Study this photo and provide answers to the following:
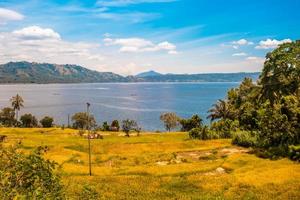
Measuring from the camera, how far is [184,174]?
2228 inches

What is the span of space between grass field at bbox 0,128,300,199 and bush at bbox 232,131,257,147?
1.90 meters

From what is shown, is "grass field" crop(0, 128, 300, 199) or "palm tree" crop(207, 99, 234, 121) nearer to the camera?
"grass field" crop(0, 128, 300, 199)

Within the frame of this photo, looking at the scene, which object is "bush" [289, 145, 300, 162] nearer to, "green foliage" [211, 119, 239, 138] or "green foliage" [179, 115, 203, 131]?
"green foliage" [211, 119, 239, 138]

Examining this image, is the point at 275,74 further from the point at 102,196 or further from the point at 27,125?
the point at 27,125

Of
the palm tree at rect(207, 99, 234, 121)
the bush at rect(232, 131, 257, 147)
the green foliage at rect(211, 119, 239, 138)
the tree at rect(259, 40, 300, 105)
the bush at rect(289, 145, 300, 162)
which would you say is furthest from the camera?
the palm tree at rect(207, 99, 234, 121)

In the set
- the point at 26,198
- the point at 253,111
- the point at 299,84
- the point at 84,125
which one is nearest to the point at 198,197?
the point at 26,198

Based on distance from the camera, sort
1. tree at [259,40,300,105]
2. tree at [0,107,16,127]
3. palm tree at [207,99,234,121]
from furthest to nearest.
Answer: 1. tree at [0,107,16,127]
2. palm tree at [207,99,234,121]
3. tree at [259,40,300,105]

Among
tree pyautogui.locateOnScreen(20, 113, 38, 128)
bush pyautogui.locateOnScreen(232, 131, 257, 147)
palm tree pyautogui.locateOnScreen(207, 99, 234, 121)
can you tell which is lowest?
tree pyautogui.locateOnScreen(20, 113, 38, 128)

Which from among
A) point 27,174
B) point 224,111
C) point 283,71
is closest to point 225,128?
point 224,111

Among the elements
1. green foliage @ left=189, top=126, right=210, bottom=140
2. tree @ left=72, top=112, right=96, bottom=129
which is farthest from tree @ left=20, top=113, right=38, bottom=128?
green foliage @ left=189, top=126, right=210, bottom=140

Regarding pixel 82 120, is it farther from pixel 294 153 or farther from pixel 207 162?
pixel 294 153

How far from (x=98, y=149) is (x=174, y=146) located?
16.2 meters

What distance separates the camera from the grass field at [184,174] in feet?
152

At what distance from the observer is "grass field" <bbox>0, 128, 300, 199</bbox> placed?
1829 inches
